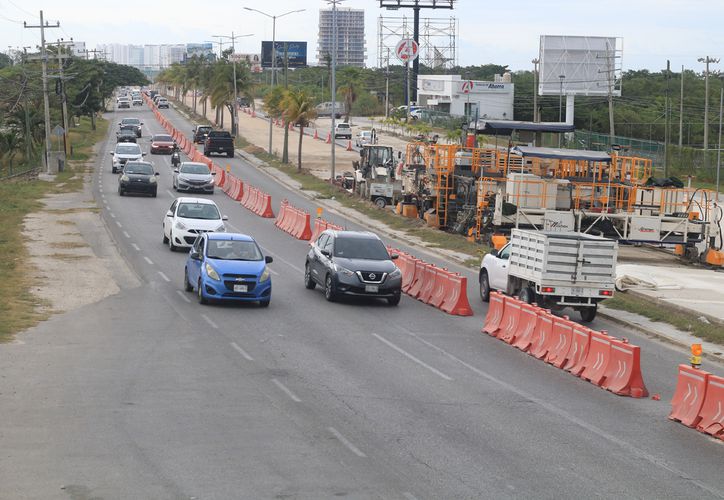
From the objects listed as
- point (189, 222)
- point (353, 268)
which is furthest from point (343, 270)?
point (189, 222)

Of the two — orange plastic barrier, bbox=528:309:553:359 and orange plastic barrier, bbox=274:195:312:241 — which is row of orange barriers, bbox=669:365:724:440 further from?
orange plastic barrier, bbox=274:195:312:241

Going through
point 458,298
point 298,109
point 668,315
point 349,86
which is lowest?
point 668,315

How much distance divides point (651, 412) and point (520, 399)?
6.35ft

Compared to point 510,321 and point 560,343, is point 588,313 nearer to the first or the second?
point 510,321

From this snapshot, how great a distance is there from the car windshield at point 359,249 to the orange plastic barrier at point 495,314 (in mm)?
4174

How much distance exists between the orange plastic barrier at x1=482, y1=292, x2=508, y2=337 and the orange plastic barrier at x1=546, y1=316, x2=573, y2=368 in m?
2.12

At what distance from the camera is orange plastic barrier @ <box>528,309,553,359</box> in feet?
66.2

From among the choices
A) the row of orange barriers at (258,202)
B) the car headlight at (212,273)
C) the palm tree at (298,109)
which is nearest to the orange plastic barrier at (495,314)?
the car headlight at (212,273)

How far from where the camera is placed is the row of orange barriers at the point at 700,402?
14992 mm

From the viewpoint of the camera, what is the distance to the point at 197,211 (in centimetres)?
3356

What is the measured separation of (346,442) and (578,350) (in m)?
6.90

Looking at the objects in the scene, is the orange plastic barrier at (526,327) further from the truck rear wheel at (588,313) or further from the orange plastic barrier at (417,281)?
the orange plastic barrier at (417,281)

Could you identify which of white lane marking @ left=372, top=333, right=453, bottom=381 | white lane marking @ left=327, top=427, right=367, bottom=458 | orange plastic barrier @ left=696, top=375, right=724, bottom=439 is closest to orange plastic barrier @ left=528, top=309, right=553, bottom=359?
white lane marking @ left=372, top=333, right=453, bottom=381

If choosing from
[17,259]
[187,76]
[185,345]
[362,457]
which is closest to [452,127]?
[187,76]
